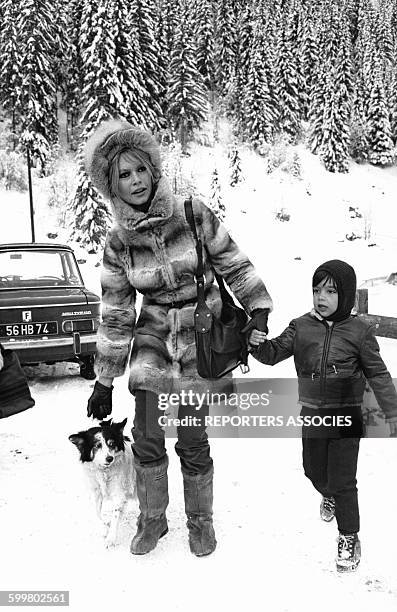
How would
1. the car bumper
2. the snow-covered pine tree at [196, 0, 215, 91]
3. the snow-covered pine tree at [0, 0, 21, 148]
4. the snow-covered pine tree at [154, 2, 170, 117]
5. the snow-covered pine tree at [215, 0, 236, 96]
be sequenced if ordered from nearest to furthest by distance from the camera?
the car bumper → the snow-covered pine tree at [0, 0, 21, 148] → the snow-covered pine tree at [154, 2, 170, 117] → the snow-covered pine tree at [196, 0, 215, 91] → the snow-covered pine tree at [215, 0, 236, 96]

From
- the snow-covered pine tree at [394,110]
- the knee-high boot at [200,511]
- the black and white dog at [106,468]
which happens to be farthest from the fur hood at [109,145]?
the snow-covered pine tree at [394,110]

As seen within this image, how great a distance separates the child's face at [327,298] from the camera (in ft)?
9.24

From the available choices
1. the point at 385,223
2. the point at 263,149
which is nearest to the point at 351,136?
the point at 263,149

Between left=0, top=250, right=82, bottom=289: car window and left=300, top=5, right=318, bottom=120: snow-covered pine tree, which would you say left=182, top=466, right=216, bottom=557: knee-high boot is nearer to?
left=0, top=250, right=82, bottom=289: car window

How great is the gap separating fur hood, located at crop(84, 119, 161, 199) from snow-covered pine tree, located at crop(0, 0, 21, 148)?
34754 mm

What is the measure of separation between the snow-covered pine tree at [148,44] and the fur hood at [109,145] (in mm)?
33230

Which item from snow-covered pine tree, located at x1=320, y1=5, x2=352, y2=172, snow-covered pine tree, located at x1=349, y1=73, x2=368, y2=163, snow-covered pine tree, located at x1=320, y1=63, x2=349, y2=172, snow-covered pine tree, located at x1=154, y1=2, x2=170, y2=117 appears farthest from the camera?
snow-covered pine tree, located at x1=349, y1=73, x2=368, y2=163

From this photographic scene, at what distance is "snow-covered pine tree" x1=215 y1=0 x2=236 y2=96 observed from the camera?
156 feet

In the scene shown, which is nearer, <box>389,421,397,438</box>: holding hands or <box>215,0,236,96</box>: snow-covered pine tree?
<box>389,421,397,438</box>: holding hands

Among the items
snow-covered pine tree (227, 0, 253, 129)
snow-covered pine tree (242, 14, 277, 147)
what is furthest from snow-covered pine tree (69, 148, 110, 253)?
snow-covered pine tree (227, 0, 253, 129)

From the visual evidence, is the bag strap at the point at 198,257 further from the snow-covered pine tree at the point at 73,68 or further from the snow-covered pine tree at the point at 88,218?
the snow-covered pine tree at the point at 73,68

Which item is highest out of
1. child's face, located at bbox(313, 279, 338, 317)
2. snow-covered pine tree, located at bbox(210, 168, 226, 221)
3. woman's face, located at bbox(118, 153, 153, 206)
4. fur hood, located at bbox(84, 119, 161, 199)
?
snow-covered pine tree, located at bbox(210, 168, 226, 221)

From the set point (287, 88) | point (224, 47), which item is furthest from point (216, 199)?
point (224, 47)

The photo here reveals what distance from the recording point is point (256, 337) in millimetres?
2906
